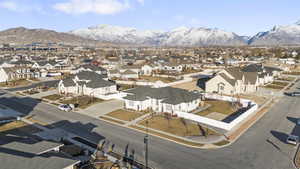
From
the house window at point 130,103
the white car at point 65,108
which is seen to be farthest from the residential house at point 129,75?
the white car at point 65,108

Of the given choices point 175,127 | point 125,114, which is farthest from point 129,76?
point 175,127

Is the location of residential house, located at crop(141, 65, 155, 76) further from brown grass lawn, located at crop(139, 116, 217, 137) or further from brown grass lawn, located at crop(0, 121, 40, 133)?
brown grass lawn, located at crop(0, 121, 40, 133)

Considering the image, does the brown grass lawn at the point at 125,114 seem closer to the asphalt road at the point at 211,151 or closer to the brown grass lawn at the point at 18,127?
the asphalt road at the point at 211,151

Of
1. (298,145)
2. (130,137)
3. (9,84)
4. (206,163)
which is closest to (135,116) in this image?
(130,137)

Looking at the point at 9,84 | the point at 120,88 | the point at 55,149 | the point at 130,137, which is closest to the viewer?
the point at 55,149

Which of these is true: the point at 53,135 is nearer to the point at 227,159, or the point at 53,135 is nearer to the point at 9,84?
the point at 227,159

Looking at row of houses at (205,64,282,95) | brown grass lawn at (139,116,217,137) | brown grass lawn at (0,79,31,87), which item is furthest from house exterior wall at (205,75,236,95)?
brown grass lawn at (0,79,31,87)

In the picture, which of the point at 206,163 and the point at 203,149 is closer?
the point at 206,163
